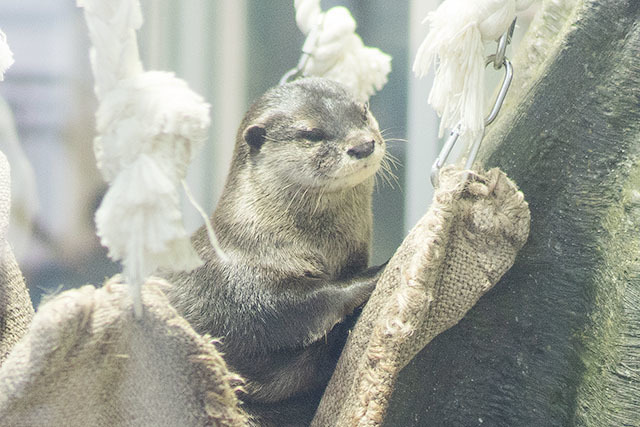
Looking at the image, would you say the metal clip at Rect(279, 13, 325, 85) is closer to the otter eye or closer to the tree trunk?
the otter eye

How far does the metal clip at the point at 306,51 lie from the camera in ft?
4.52

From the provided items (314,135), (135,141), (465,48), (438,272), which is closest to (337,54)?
(314,135)

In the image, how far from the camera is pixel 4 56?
3.01ft

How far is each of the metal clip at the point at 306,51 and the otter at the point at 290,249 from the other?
28 millimetres

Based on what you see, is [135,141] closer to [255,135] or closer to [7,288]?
[7,288]

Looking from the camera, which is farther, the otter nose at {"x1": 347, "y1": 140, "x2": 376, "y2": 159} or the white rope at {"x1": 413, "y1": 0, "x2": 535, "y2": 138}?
the otter nose at {"x1": 347, "y1": 140, "x2": 376, "y2": 159}

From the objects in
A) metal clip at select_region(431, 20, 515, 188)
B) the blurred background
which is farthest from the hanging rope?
metal clip at select_region(431, 20, 515, 188)

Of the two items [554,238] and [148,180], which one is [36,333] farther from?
[554,238]

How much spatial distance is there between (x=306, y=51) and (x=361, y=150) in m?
0.29

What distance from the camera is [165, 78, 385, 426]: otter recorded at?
1.18 meters

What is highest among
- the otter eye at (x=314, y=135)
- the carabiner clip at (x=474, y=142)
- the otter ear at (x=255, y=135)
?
the carabiner clip at (x=474, y=142)

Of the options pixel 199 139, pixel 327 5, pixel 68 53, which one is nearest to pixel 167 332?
pixel 199 139

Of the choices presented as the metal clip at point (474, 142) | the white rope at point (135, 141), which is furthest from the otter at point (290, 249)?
the white rope at point (135, 141)

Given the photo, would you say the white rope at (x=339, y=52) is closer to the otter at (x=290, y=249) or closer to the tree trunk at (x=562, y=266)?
the otter at (x=290, y=249)
